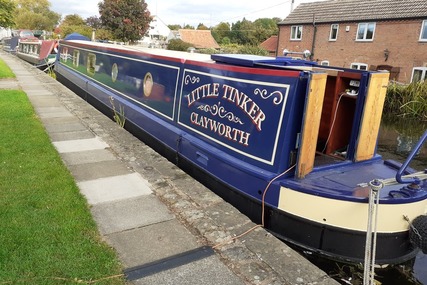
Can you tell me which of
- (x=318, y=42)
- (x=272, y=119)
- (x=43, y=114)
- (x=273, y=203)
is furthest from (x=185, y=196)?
(x=318, y=42)

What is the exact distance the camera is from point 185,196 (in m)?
3.72

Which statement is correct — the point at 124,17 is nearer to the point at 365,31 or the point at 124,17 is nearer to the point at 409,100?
the point at 365,31

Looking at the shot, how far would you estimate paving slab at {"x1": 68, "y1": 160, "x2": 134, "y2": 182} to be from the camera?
13.6 feet

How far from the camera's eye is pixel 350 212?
305 centimetres

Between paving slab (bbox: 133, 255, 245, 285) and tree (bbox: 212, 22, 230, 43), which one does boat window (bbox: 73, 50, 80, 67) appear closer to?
paving slab (bbox: 133, 255, 245, 285)

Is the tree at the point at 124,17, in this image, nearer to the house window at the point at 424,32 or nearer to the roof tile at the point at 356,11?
the roof tile at the point at 356,11

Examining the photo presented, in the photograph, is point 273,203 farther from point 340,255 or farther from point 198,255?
point 198,255

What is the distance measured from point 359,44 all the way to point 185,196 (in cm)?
2094

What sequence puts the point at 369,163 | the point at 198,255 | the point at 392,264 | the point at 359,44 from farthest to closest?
the point at 359,44 < the point at 369,163 < the point at 392,264 < the point at 198,255

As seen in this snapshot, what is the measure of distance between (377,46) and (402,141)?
13.3m

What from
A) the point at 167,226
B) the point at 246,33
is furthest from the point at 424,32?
the point at 246,33

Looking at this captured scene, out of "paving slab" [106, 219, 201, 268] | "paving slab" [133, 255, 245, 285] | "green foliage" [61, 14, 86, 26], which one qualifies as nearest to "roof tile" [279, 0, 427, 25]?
"paving slab" [106, 219, 201, 268]

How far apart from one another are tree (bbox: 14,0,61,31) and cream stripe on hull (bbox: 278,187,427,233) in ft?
184

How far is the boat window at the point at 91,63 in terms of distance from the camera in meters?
8.88
